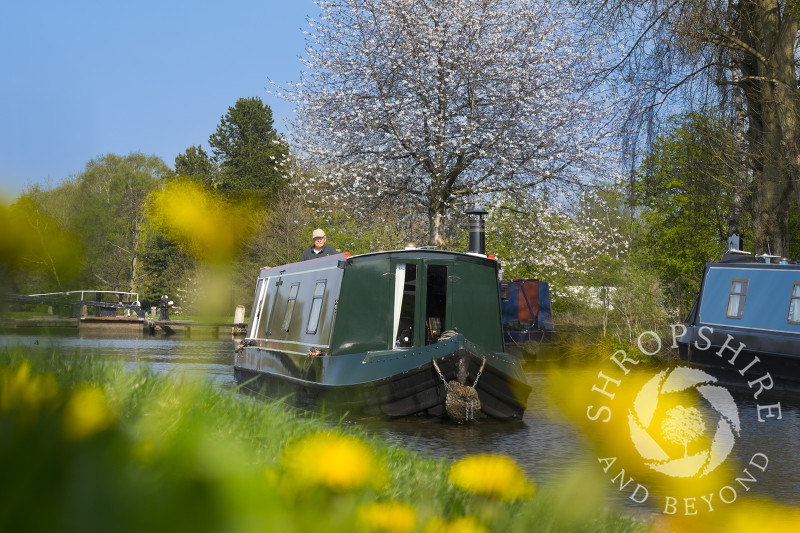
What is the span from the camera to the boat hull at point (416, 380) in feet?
38.8

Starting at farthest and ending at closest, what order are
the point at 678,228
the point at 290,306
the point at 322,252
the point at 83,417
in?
the point at 678,228
the point at 290,306
the point at 322,252
the point at 83,417

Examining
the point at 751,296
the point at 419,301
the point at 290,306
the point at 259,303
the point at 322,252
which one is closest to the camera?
the point at 419,301

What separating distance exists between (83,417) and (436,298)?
11430 mm

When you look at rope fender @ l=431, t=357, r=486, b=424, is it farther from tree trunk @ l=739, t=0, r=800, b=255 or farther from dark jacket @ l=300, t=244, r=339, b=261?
tree trunk @ l=739, t=0, r=800, b=255

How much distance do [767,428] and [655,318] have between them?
32.3ft

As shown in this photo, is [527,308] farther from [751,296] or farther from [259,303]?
[259,303]

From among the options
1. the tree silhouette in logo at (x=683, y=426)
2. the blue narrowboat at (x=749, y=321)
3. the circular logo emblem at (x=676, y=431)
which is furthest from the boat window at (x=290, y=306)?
the blue narrowboat at (x=749, y=321)

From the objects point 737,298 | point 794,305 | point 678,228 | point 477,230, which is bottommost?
point 794,305

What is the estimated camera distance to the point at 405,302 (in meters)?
13.1

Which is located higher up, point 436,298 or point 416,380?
point 436,298

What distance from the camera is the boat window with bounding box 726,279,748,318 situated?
17609 millimetres

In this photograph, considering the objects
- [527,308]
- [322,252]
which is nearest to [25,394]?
[322,252]

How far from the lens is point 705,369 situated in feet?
61.9

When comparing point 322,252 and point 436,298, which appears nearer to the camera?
point 436,298
